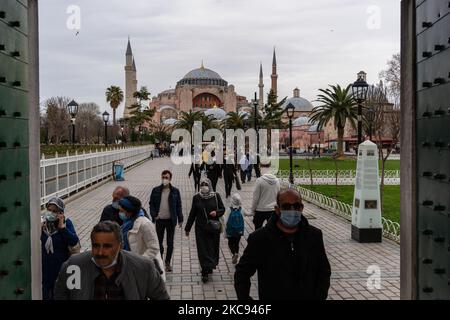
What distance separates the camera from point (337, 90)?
145 ft

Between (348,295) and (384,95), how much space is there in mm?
40406

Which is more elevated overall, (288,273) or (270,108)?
(270,108)

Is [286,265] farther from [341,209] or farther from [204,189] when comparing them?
[341,209]

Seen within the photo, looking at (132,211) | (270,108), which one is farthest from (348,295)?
(270,108)

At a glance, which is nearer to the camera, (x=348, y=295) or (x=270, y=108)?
(x=348, y=295)

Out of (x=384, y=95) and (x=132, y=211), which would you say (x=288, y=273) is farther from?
(x=384, y=95)

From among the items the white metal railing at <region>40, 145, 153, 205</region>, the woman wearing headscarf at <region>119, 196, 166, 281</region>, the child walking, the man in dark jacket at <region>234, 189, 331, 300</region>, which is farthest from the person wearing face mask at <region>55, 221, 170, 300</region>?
the white metal railing at <region>40, 145, 153, 205</region>

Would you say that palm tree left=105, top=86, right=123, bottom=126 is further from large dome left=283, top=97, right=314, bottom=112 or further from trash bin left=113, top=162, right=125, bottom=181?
large dome left=283, top=97, right=314, bottom=112

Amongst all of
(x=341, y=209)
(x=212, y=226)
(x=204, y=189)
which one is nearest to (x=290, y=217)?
(x=212, y=226)

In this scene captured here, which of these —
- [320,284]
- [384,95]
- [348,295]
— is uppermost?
[384,95]

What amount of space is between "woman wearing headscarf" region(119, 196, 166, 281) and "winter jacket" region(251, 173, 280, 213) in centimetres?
348

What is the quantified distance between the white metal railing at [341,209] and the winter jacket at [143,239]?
677 cm

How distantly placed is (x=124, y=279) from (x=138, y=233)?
1905 millimetres
